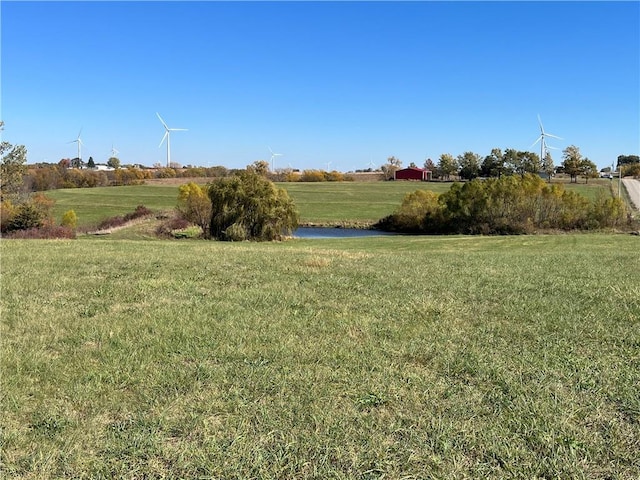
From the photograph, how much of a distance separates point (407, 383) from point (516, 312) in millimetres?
3060

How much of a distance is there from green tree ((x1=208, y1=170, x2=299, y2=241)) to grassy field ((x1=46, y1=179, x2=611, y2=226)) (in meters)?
28.4

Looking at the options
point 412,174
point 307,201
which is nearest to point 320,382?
point 307,201

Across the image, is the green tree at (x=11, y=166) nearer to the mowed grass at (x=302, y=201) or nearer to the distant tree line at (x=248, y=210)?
the distant tree line at (x=248, y=210)

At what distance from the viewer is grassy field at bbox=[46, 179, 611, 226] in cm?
7912

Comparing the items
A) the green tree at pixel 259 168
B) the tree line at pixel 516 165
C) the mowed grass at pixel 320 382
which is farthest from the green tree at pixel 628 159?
the mowed grass at pixel 320 382

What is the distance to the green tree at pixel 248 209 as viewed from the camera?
4703cm

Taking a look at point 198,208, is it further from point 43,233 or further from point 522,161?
point 522,161

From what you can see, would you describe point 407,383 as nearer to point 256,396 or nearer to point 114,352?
point 256,396

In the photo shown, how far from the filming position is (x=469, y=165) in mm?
125125

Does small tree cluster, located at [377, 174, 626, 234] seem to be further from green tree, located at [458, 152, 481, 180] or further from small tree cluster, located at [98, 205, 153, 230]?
green tree, located at [458, 152, 481, 180]

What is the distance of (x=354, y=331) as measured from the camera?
6.15m

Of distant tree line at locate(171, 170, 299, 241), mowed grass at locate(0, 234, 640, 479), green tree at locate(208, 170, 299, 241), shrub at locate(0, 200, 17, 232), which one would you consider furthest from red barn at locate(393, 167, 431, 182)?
mowed grass at locate(0, 234, 640, 479)

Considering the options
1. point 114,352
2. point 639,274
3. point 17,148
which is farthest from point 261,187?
point 114,352

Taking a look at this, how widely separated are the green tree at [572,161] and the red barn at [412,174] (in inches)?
1861
